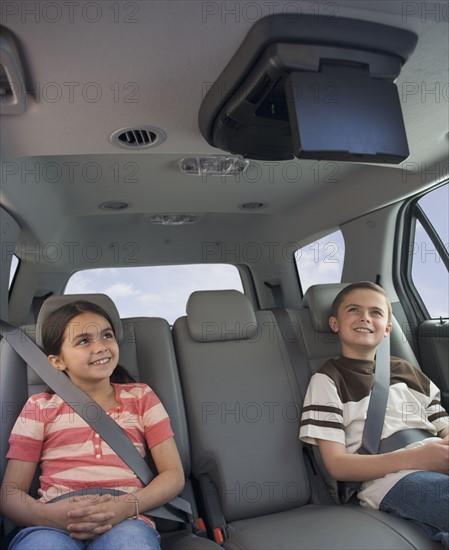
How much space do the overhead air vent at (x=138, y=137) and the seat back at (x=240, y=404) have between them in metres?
0.68

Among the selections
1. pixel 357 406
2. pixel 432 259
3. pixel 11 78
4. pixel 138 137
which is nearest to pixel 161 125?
pixel 138 137

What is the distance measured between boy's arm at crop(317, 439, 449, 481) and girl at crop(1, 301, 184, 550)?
53 cm

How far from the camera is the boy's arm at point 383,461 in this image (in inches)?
61.7

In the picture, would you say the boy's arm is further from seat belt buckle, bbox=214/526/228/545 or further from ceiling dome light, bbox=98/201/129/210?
ceiling dome light, bbox=98/201/129/210

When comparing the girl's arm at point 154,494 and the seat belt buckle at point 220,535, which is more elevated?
the girl's arm at point 154,494

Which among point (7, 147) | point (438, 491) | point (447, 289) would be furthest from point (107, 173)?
point (438, 491)

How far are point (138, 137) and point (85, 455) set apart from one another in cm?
120

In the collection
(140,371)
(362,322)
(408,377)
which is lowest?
(408,377)

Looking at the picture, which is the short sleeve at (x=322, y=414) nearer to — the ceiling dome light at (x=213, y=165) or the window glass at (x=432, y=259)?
the window glass at (x=432, y=259)

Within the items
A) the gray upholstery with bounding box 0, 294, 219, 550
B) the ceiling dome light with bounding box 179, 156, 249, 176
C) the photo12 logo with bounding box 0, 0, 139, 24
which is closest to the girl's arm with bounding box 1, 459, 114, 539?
the gray upholstery with bounding box 0, 294, 219, 550

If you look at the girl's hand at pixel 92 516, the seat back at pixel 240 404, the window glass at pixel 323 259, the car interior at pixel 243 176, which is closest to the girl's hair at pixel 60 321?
the car interior at pixel 243 176

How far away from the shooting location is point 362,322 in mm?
1930

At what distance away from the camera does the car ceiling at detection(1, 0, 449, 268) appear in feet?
4.32

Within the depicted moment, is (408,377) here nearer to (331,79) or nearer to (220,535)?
(220,535)
